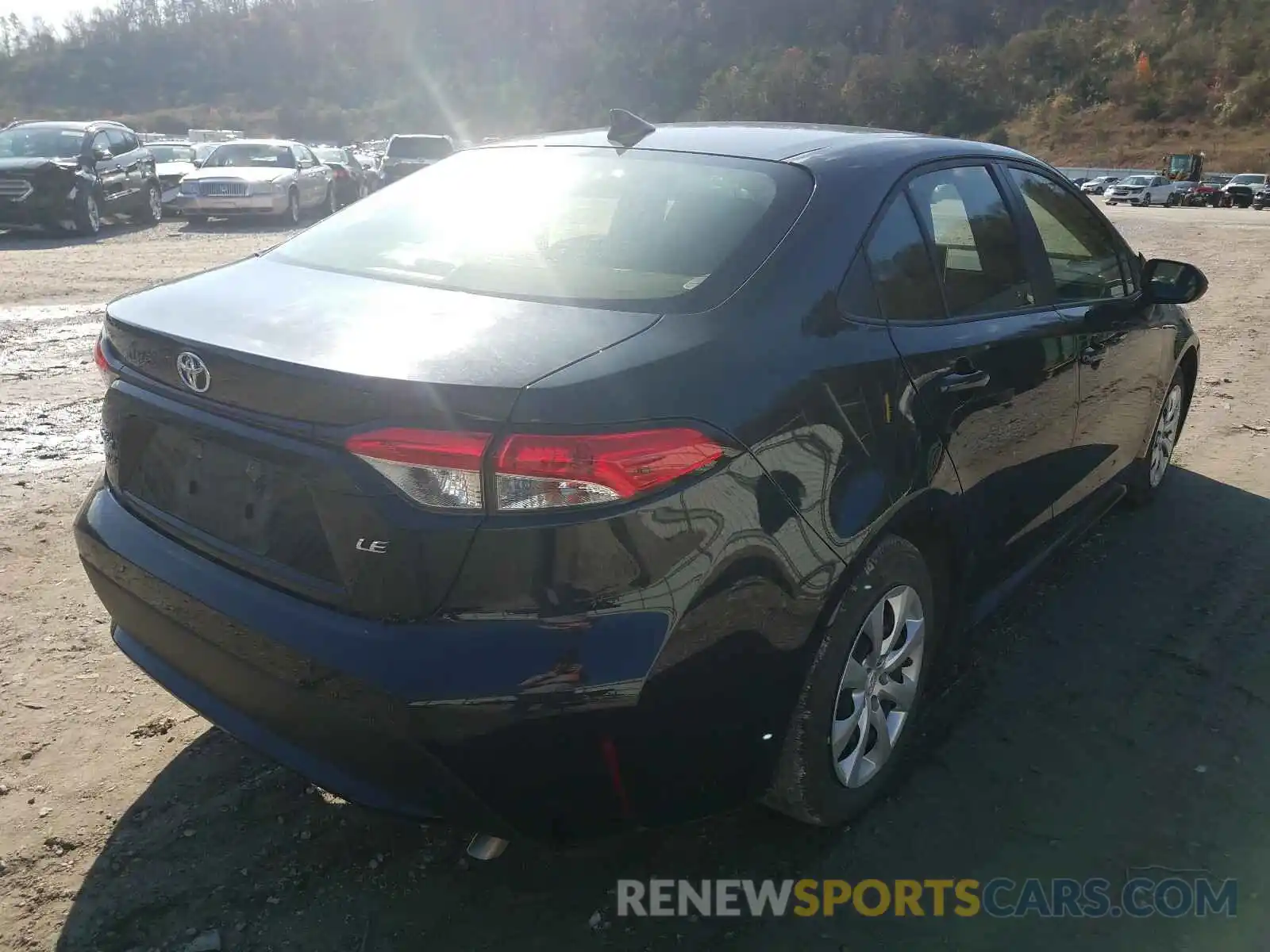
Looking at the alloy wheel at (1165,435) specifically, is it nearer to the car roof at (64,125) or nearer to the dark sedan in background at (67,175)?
the dark sedan in background at (67,175)

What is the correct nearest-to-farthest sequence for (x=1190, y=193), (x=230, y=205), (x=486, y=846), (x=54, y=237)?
(x=486, y=846)
(x=54, y=237)
(x=230, y=205)
(x=1190, y=193)

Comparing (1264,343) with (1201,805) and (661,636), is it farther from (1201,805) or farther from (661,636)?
(661,636)

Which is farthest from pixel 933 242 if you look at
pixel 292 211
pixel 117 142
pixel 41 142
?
pixel 292 211

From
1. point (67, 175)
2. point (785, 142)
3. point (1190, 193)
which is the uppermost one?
point (785, 142)

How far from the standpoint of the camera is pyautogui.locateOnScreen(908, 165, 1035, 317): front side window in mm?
2984

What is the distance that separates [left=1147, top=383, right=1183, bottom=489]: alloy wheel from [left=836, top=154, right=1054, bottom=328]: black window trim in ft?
5.65

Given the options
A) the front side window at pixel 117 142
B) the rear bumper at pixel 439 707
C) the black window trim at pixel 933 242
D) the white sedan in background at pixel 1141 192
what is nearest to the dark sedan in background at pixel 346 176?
the front side window at pixel 117 142

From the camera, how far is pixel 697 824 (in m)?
2.73

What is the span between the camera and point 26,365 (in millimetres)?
7109

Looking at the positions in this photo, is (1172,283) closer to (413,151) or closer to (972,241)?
(972,241)

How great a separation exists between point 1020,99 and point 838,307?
96056 millimetres

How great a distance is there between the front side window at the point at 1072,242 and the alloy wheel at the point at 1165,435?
1.05m

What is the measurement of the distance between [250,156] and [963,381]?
1870 centimetres

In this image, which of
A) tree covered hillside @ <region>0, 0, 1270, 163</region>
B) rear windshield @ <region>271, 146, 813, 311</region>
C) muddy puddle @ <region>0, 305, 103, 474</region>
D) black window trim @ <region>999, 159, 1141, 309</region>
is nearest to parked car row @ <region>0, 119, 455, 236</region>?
muddy puddle @ <region>0, 305, 103, 474</region>
